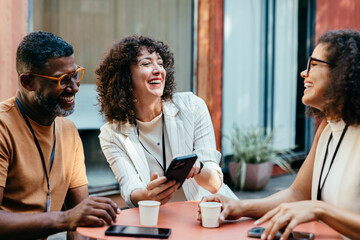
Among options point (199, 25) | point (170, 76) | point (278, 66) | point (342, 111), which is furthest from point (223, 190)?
point (278, 66)

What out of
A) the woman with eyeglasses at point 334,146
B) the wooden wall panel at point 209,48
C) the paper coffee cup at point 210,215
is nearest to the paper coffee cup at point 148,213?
the paper coffee cup at point 210,215

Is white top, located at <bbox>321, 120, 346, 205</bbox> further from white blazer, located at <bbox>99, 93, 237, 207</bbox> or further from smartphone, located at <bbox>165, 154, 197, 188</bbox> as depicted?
white blazer, located at <bbox>99, 93, 237, 207</bbox>

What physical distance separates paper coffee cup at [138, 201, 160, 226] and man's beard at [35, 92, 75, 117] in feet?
2.63

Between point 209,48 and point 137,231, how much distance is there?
4.90 metres

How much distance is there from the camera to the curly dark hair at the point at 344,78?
82.2 inches

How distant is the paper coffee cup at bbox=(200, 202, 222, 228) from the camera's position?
2027mm

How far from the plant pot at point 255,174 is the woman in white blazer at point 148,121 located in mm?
Result: 3467

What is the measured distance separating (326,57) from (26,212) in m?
1.71

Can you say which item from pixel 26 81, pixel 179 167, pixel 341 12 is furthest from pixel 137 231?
pixel 341 12

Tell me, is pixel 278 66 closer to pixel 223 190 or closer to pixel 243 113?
pixel 243 113

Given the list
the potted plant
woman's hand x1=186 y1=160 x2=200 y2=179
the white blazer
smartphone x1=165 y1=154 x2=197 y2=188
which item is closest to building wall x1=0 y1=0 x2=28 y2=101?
the white blazer

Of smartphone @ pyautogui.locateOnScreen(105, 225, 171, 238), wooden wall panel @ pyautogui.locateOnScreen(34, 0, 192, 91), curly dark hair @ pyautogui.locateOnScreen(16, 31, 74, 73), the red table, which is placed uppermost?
wooden wall panel @ pyautogui.locateOnScreen(34, 0, 192, 91)

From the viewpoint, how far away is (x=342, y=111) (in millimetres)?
2150

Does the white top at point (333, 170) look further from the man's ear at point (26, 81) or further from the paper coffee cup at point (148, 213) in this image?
the man's ear at point (26, 81)
